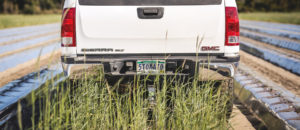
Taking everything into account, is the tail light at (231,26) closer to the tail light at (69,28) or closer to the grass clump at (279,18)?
the tail light at (69,28)

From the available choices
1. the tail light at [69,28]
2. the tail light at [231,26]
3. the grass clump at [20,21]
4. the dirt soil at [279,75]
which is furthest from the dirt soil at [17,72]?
the grass clump at [20,21]

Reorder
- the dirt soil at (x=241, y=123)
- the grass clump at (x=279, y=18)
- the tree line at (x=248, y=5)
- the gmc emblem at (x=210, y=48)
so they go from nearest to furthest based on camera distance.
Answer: the gmc emblem at (x=210, y=48)
the dirt soil at (x=241, y=123)
the grass clump at (x=279, y=18)
the tree line at (x=248, y=5)

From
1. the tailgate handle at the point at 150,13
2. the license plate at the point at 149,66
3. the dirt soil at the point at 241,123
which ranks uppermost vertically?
the tailgate handle at the point at 150,13

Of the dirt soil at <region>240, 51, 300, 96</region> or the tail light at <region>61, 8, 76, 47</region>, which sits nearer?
the tail light at <region>61, 8, 76, 47</region>

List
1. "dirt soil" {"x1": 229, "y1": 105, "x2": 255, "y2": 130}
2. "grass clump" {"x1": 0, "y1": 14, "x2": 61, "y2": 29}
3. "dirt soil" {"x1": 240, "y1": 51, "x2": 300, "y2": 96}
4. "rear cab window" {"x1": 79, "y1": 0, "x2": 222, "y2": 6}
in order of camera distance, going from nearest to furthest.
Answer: "rear cab window" {"x1": 79, "y1": 0, "x2": 222, "y2": 6}
"dirt soil" {"x1": 229, "y1": 105, "x2": 255, "y2": 130}
"dirt soil" {"x1": 240, "y1": 51, "x2": 300, "y2": 96}
"grass clump" {"x1": 0, "y1": 14, "x2": 61, "y2": 29}

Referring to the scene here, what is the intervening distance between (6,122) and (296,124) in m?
3.42

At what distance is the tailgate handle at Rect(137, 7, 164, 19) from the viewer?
3.43 meters

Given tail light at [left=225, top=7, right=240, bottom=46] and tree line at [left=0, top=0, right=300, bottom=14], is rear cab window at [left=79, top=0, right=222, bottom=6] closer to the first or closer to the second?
tail light at [left=225, top=7, right=240, bottom=46]

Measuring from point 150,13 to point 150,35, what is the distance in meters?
0.26

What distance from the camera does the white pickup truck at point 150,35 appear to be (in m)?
3.43

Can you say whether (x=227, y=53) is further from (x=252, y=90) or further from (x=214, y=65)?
(x=252, y=90)

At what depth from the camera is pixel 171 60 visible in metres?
3.49

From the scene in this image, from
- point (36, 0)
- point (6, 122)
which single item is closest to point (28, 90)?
point (6, 122)

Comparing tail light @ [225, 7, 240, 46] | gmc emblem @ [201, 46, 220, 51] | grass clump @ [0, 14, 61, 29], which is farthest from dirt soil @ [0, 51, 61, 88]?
grass clump @ [0, 14, 61, 29]
